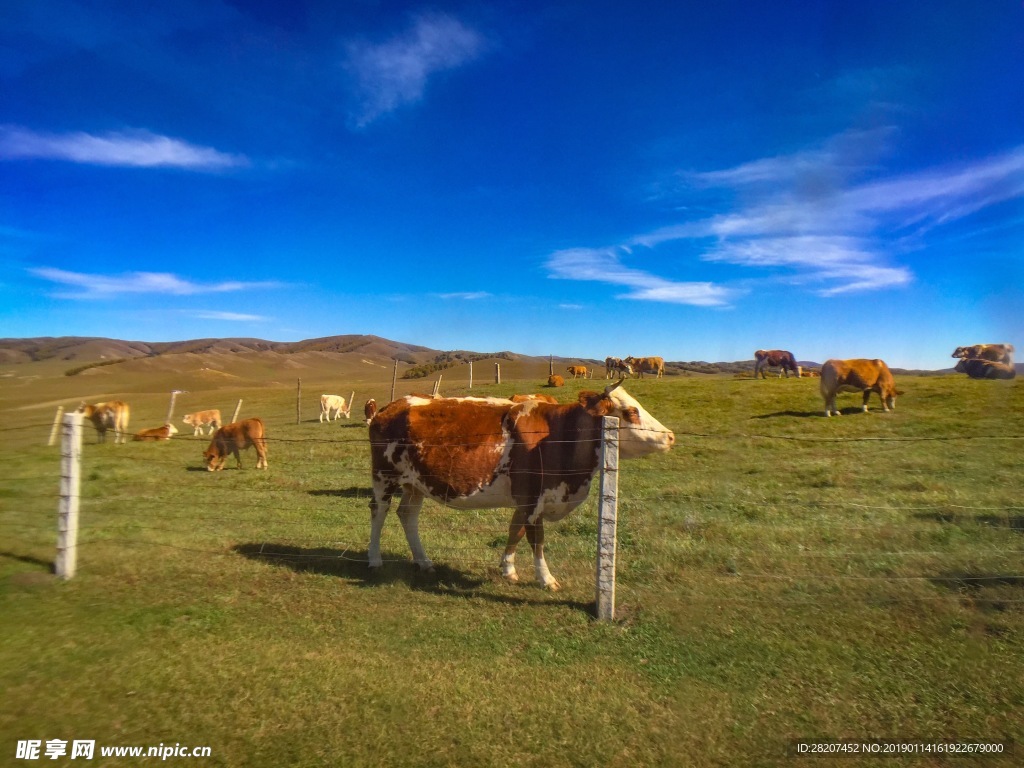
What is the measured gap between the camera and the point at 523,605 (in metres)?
6.11

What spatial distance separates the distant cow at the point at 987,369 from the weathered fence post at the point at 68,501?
3284 centimetres

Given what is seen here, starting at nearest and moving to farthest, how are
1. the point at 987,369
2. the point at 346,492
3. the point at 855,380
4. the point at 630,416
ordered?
1. the point at 630,416
2. the point at 346,492
3. the point at 855,380
4. the point at 987,369

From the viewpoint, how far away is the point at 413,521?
764 centimetres

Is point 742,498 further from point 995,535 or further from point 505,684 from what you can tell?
point 505,684

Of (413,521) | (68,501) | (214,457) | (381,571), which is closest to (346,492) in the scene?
(413,521)

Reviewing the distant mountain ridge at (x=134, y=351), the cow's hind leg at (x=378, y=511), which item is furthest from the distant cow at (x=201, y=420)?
the distant mountain ridge at (x=134, y=351)

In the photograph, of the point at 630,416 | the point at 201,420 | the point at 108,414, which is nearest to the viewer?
the point at 630,416

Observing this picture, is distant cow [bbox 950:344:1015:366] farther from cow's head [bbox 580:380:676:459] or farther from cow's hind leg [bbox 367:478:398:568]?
cow's hind leg [bbox 367:478:398:568]

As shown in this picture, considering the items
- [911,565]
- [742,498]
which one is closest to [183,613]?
[911,565]

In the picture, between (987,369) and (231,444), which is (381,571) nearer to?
(231,444)

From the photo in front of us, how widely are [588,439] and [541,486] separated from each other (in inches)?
30.4

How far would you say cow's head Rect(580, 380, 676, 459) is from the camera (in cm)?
692

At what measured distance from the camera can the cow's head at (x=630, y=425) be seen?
6922 millimetres

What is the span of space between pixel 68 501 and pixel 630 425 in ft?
22.0
